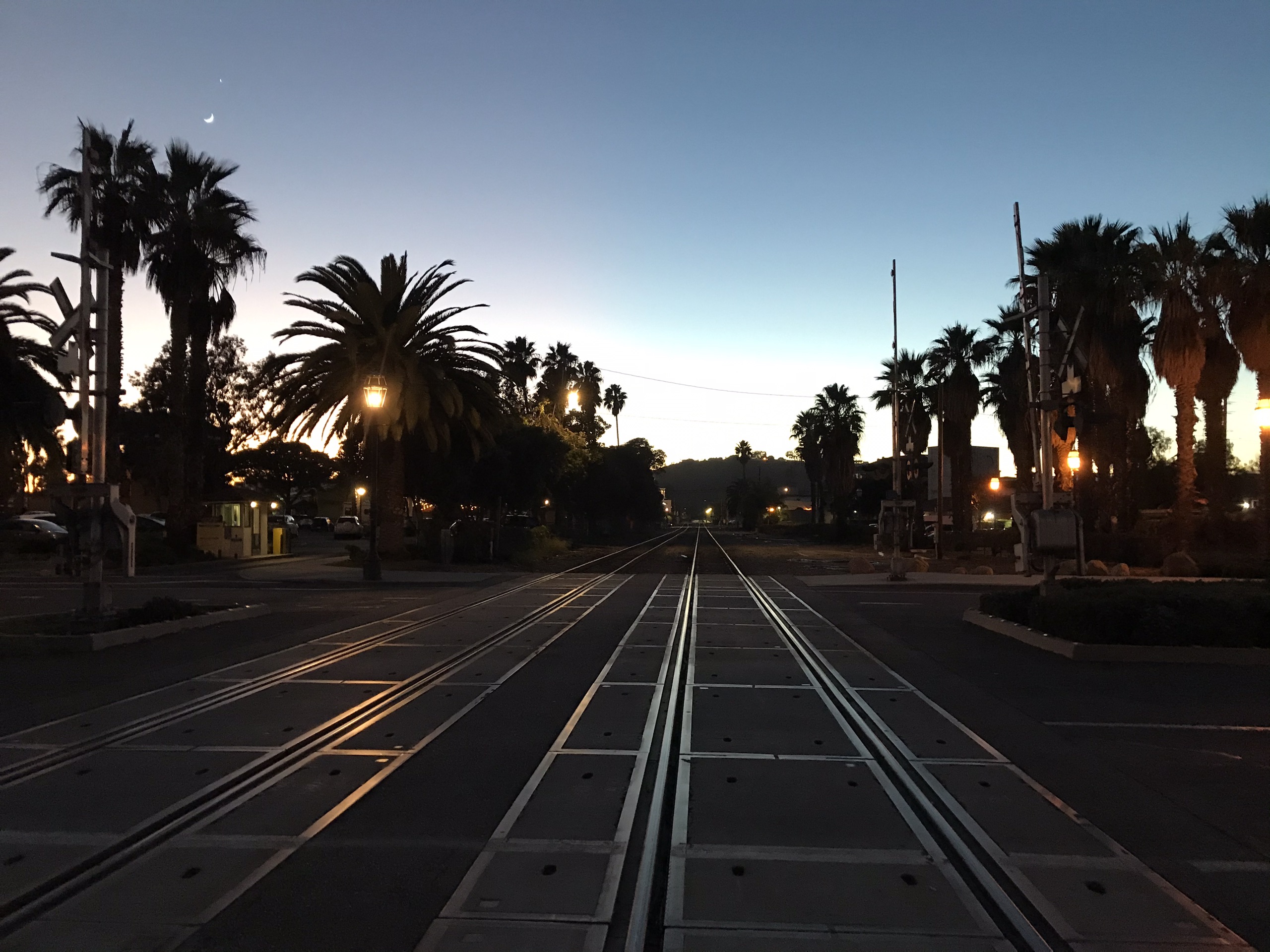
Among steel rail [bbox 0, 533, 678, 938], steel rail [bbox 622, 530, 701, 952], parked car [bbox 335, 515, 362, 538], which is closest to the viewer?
steel rail [bbox 622, 530, 701, 952]

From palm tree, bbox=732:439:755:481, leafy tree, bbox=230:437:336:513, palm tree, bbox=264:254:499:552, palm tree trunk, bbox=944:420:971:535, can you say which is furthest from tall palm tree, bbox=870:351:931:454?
palm tree, bbox=732:439:755:481

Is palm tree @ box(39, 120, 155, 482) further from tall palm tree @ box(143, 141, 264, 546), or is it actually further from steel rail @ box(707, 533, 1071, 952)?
steel rail @ box(707, 533, 1071, 952)

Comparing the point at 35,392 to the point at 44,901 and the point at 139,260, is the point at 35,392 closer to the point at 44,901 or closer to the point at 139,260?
the point at 44,901

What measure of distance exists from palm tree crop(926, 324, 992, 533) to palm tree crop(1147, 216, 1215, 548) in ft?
51.9

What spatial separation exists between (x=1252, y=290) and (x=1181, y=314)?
7.44ft

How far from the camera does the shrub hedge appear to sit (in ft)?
43.6

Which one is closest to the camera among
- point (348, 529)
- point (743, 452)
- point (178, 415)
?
point (178, 415)

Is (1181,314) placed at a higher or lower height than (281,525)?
higher

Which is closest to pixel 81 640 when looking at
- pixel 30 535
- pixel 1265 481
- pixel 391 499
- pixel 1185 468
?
pixel 391 499

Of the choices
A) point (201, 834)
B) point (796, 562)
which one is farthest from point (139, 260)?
point (201, 834)

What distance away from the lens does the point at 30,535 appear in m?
39.7

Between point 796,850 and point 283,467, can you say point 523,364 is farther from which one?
point 796,850

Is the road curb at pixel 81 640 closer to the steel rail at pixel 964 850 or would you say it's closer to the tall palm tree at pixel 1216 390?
the steel rail at pixel 964 850

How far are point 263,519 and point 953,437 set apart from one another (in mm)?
37755
